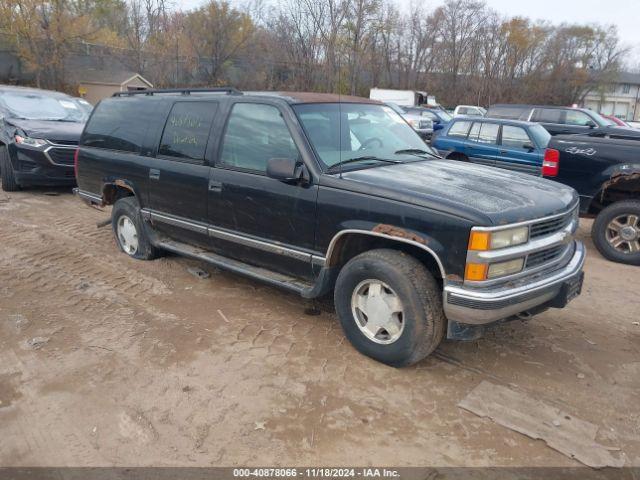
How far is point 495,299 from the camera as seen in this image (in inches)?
125

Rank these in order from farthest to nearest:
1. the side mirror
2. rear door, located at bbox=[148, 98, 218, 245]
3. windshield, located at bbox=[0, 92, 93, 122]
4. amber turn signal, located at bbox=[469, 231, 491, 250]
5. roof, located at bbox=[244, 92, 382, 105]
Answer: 1. windshield, located at bbox=[0, 92, 93, 122]
2. rear door, located at bbox=[148, 98, 218, 245]
3. roof, located at bbox=[244, 92, 382, 105]
4. the side mirror
5. amber turn signal, located at bbox=[469, 231, 491, 250]

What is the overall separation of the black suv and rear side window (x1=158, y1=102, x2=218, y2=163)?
0.05 feet

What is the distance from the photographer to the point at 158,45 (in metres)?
41.6

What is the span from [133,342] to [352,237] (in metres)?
1.90

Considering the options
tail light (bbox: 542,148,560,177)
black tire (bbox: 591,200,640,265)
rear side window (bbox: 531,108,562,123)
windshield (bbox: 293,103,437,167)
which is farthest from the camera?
rear side window (bbox: 531,108,562,123)

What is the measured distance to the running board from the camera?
4199 mm

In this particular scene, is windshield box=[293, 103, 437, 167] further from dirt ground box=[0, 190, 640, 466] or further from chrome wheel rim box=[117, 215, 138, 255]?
chrome wheel rim box=[117, 215, 138, 255]

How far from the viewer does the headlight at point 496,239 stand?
3133mm

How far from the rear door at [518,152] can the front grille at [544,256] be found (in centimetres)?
654

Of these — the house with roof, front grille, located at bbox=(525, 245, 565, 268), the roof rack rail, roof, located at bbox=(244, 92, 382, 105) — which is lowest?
front grille, located at bbox=(525, 245, 565, 268)

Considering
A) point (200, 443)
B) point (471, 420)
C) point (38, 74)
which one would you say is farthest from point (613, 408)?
point (38, 74)

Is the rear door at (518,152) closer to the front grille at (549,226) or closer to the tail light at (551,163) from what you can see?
the tail light at (551,163)

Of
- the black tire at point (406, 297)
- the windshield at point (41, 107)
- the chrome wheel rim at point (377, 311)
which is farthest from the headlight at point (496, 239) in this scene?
the windshield at point (41, 107)

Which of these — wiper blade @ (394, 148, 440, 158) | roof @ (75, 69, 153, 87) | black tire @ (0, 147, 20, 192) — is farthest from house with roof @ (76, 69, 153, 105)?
wiper blade @ (394, 148, 440, 158)
